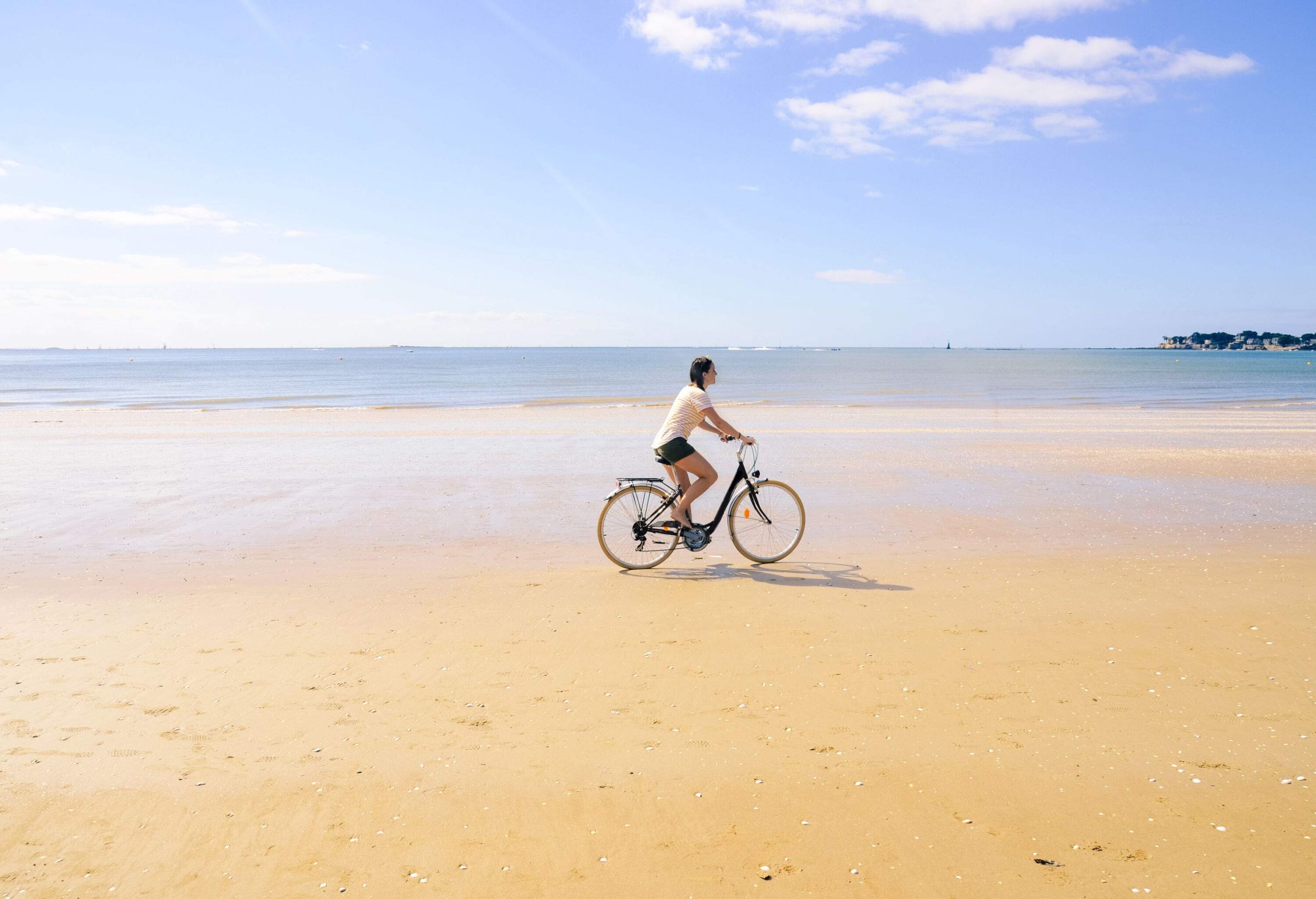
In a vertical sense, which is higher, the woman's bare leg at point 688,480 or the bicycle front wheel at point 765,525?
the woman's bare leg at point 688,480

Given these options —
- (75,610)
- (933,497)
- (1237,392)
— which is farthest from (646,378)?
(75,610)

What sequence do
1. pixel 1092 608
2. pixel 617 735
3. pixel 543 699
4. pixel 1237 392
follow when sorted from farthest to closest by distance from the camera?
pixel 1237 392
pixel 1092 608
pixel 543 699
pixel 617 735

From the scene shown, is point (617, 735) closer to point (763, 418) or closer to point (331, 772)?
point (331, 772)

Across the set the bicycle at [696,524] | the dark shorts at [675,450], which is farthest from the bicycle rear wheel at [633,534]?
the dark shorts at [675,450]

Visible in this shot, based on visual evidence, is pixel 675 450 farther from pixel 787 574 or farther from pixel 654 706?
pixel 654 706

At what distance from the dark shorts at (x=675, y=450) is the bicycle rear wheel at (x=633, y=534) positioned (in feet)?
1.38

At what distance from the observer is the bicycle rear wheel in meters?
8.60

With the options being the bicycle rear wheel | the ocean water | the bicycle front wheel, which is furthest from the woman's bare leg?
the ocean water

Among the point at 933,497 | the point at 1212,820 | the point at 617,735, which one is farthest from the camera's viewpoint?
the point at 933,497

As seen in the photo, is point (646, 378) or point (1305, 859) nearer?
point (1305, 859)

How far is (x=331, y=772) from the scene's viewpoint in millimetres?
4430

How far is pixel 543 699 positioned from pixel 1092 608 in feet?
15.3

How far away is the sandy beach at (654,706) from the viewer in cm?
371

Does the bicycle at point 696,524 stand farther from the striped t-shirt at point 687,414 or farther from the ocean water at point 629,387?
the ocean water at point 629,387
